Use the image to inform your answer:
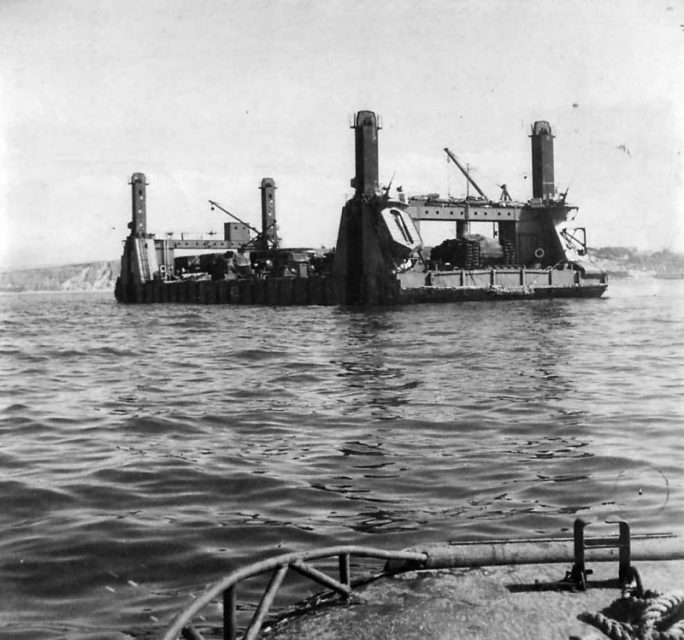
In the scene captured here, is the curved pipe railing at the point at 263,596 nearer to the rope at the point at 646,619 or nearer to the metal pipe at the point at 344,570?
the metal pipe at the point at 344,570

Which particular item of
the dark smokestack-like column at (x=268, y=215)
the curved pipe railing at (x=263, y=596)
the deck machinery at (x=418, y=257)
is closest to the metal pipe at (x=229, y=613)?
the curved pipe railing at (x=263, y=596)

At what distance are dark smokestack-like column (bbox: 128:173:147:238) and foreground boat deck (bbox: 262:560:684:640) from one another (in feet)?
230

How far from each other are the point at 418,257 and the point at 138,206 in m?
36.3

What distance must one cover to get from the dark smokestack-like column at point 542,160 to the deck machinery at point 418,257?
0.07 metres

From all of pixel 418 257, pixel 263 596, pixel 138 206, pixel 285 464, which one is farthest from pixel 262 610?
pixel 138 206

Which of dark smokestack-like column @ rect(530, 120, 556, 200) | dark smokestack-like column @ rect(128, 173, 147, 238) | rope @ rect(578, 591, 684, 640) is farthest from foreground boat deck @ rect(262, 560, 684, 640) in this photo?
dark smokestack-like column @ rect(128, 173, 147, 238)

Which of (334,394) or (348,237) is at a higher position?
(348,237)

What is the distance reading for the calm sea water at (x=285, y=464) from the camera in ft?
16.8

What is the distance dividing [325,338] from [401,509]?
17836 millimetres

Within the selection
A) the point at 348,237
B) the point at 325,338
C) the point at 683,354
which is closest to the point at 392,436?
the point at 683,354

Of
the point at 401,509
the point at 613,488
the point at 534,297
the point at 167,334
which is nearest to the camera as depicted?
the point at 401,509

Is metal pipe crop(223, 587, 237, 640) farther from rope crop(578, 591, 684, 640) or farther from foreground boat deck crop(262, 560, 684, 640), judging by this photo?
rope crop(578, 591, 684, 640)

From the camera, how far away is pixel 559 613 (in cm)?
362

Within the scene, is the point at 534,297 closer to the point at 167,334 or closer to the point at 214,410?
the point at 167,334
